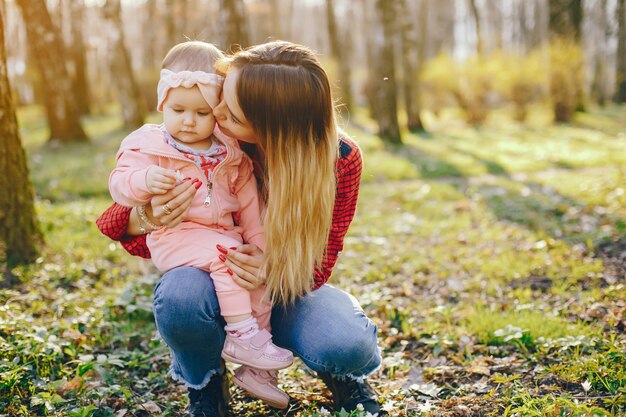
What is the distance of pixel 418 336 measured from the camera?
10.9 ft

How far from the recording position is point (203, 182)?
2373 mm

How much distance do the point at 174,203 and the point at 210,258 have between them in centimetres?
27

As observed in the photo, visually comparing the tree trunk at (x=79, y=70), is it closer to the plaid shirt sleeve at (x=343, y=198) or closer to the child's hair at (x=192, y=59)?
the child's hair at (x=192, y=59)

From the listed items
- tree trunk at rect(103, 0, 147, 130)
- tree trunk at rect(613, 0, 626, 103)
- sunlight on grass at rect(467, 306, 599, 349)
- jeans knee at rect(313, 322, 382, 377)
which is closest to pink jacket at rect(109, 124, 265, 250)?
jeans knee at rect(313, 322, 382, 377)

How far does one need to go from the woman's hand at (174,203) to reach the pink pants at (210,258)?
89 mm

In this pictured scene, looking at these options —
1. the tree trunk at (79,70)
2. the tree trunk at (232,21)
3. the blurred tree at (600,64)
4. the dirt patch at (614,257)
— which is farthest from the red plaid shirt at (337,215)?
the blurred tree at (600,64)

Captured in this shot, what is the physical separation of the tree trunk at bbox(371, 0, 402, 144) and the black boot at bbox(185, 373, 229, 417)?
8.85 meters

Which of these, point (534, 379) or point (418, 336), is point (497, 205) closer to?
point (418, 336)

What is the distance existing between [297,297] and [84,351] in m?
1.30

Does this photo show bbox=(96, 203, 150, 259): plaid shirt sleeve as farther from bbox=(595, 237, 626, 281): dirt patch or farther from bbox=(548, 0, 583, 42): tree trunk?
bbox=(548, 0, 583, 42): tree trunk

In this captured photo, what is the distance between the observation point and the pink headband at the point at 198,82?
7.37 feet

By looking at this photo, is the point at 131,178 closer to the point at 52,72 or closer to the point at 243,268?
the point at 243,268

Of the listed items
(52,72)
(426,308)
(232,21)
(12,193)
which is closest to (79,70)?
(52,72)

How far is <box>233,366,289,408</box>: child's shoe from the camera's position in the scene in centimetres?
239
